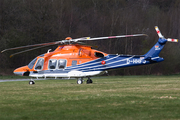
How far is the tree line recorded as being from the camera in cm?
5153

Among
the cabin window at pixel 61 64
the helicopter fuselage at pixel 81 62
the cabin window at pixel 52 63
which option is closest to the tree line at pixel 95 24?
the cabin window at pixel 52 63

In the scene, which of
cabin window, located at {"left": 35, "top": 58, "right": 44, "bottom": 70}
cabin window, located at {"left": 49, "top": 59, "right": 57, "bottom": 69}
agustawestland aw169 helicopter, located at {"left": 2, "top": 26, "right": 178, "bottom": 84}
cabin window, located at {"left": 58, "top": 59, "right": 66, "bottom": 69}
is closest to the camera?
agustawestland aw169 helicopter, located at {"left": 2, "top": 26, "right": 178, "bottom": 84}

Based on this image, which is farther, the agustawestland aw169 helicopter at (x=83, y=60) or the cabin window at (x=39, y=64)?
the cabin window at (x=39, y=64)

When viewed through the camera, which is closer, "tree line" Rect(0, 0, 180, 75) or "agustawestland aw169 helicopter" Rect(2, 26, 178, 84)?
"agustawestland aw169 helicopter" Rect(2, 26, 178, 84)

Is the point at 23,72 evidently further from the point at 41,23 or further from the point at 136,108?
the point at 41,23

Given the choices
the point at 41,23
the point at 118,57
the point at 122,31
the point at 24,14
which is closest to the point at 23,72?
the point at 118,57

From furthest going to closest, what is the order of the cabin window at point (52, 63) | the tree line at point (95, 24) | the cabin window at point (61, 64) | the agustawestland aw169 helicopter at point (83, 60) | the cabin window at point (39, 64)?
the tree line at point (95, 24)
the cabin window at point (39, 64)
the cabin window at point (52, 63)
the cabin window at point (61, 64)
the agustawestland aw169 helicopter at point (83, 60)

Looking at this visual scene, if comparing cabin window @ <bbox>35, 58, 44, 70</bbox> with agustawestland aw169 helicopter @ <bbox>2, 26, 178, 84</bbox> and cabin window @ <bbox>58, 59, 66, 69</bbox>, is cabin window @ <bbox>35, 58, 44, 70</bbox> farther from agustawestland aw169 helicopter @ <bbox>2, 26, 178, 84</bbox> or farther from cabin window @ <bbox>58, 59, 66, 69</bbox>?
cabin window @ <bbox>58, 59, 66, 69</bbox>

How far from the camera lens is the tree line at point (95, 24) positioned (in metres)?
51.5

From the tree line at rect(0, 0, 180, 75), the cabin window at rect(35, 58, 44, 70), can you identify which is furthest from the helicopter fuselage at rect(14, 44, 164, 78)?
the tree line at rect(0, 0, 180, 75)

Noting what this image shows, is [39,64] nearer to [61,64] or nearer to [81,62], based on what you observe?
[61,64]

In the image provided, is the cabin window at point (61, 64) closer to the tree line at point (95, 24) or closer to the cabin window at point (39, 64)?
the cabin window at point (39, 64)

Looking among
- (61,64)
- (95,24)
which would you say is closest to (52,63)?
(61,64)

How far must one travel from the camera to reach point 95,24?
65062mm
